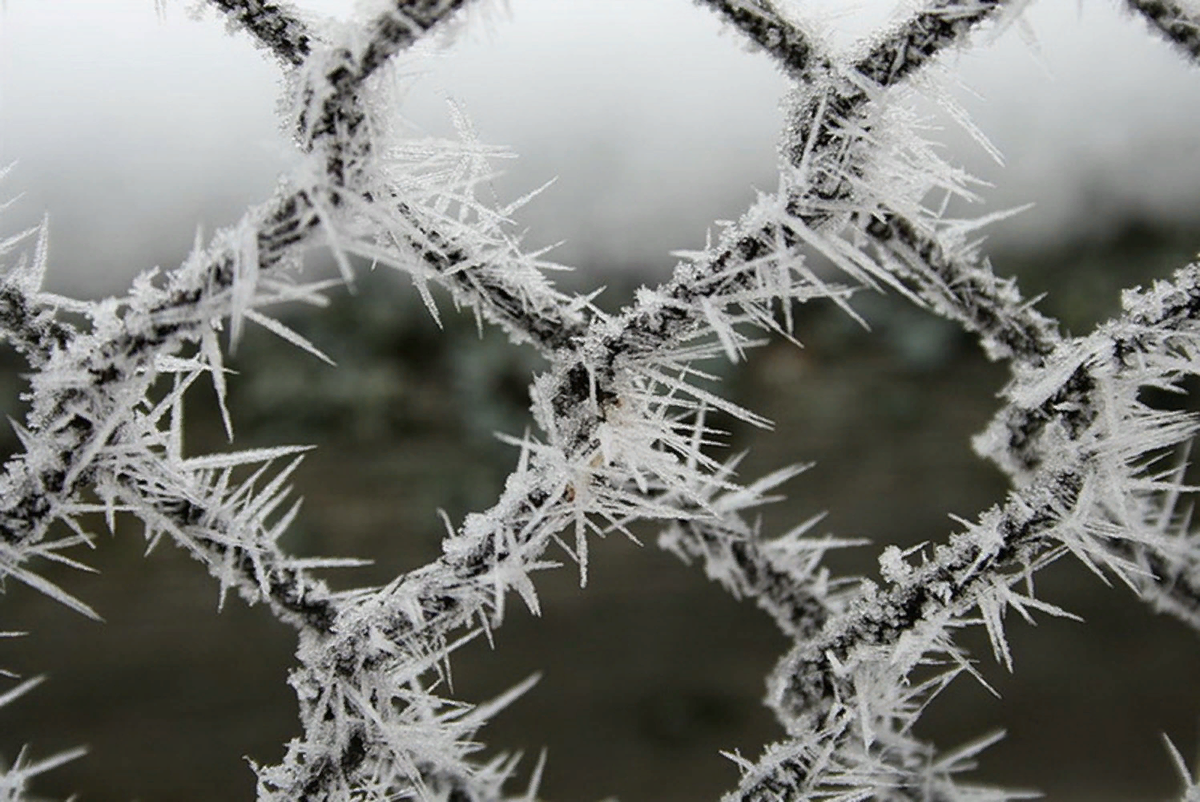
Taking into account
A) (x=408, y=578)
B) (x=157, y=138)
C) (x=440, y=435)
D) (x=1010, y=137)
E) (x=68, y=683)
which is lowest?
(x=68, y=683)

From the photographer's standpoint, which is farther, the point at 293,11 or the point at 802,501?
the point at 802,501

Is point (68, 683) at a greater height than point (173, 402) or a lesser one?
lesser

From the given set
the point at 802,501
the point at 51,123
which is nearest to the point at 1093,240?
the point at 802,501

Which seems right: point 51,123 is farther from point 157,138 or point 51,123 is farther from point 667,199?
point 667,199

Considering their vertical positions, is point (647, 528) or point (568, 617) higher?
point (647, 528)
